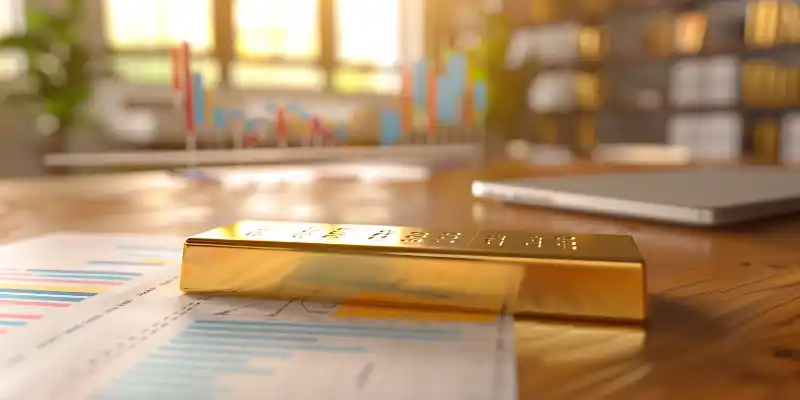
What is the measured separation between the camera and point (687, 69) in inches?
152

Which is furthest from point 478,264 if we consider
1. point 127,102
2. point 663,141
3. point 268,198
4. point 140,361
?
point 663,141

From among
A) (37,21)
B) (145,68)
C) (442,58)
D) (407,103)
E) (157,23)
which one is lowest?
(407,103)

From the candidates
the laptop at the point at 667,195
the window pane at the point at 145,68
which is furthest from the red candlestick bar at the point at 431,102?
the window pane at the point at 145,68

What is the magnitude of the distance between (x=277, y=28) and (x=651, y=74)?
2.52 metres

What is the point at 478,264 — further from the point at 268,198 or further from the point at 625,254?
the point at 268,198

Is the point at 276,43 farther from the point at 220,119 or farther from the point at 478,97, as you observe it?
the point at 220,119

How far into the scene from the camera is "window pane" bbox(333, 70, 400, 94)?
4988 millimetres

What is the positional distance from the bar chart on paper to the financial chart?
4cm

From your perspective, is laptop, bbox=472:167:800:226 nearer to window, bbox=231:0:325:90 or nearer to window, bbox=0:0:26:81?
window, bbox=0:0:26:81

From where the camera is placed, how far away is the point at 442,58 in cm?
257

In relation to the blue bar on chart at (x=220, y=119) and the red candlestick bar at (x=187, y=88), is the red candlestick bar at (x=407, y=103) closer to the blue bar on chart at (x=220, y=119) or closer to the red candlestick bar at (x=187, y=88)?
the blue bar on chart at (x=220, y=119)

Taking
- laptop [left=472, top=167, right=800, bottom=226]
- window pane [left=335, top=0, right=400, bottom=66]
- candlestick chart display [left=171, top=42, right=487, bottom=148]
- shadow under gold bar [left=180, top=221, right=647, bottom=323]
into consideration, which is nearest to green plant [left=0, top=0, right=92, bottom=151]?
candlestick chart display [left=171, top=42, right=487, bottom=148]

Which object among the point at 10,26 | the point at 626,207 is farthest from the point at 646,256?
the point at 10,26

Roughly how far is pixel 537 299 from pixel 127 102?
12.7ft
